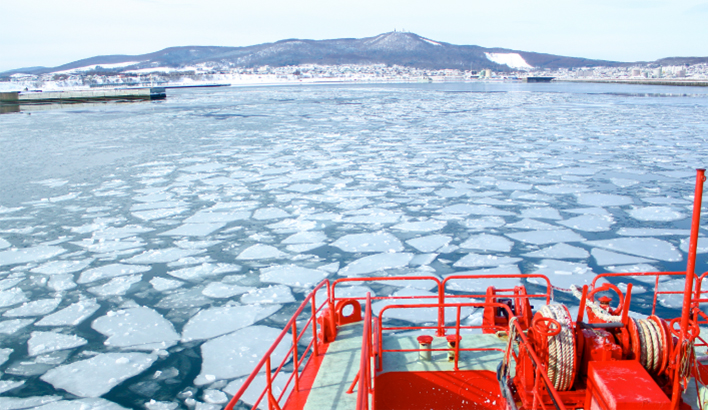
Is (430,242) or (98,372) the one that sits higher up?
(430,242)

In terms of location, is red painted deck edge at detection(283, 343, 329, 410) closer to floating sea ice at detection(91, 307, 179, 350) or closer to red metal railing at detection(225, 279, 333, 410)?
red metal railing at detection(225, 279, 333, 410)

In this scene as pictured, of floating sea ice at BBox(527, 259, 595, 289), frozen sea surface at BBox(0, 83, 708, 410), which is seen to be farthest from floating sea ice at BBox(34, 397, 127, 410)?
floating sea ice at BBox(527, 259, 595, 289)

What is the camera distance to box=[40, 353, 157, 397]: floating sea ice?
3.75 metres

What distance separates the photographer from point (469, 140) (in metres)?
16.0

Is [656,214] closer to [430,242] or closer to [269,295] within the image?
[430,242]

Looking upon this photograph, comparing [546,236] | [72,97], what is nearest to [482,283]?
[546,236]

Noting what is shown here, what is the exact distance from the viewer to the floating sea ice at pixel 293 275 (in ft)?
18.3

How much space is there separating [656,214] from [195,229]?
723cm

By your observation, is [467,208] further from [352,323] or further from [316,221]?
[352,323]

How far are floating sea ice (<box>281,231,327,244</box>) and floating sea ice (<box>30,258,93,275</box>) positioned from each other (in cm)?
251

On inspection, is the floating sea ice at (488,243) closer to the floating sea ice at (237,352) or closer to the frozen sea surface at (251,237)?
the frozen sea surface at (251,237)

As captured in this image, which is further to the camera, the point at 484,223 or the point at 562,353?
the point at 484,223

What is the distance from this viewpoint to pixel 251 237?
23.1ft

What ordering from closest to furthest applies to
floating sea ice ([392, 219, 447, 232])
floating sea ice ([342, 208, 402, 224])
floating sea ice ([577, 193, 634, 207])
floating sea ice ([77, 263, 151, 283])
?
floating sea ice ([77, 263, 151, 283]) < floating sea ice ([392, 219, 447, 232]) < floating sea ice ([342, 208, 402, 224]) < floating sea ice ([577, 193, 634, 207])
